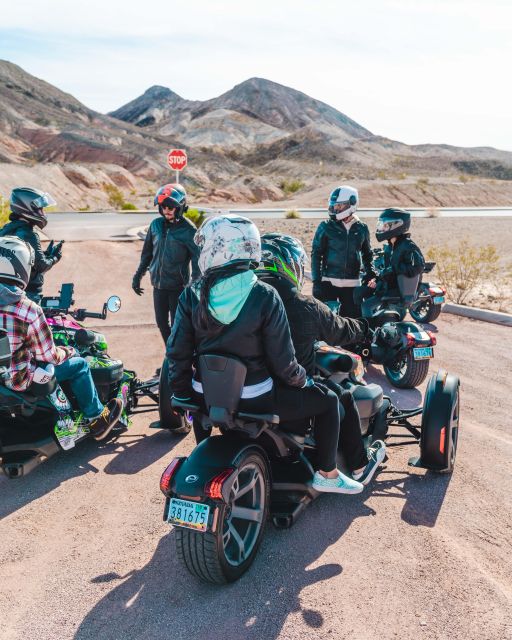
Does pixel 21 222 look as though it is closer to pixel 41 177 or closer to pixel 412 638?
pixel 412 638

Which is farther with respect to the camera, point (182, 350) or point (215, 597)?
point (182, 350)

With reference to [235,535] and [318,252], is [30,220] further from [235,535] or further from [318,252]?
[235,535]

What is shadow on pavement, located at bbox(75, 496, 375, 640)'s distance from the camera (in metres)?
3.12

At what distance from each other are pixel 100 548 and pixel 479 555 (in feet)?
7.67

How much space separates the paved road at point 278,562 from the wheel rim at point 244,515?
163 mm

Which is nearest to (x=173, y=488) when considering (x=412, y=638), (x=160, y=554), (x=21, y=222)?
(x=160, y=554)

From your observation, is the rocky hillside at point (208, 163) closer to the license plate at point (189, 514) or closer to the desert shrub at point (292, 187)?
the desert shrub at point (292, 187)

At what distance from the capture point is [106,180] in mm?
54156

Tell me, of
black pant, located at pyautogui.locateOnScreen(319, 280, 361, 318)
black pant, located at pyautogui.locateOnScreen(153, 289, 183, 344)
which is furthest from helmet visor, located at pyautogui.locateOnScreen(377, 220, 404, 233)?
black pant, located at pyautogui.locateOnScreen(153, 289, 183, 344)

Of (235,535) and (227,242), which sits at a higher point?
(227,242)

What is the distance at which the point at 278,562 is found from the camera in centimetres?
365

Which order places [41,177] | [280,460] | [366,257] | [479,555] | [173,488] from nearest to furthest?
[173,488], [479,555], [280,460], [366,257], [41,177]

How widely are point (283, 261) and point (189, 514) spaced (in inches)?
61.6

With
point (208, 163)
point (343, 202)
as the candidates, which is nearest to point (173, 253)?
point (343, 202)
